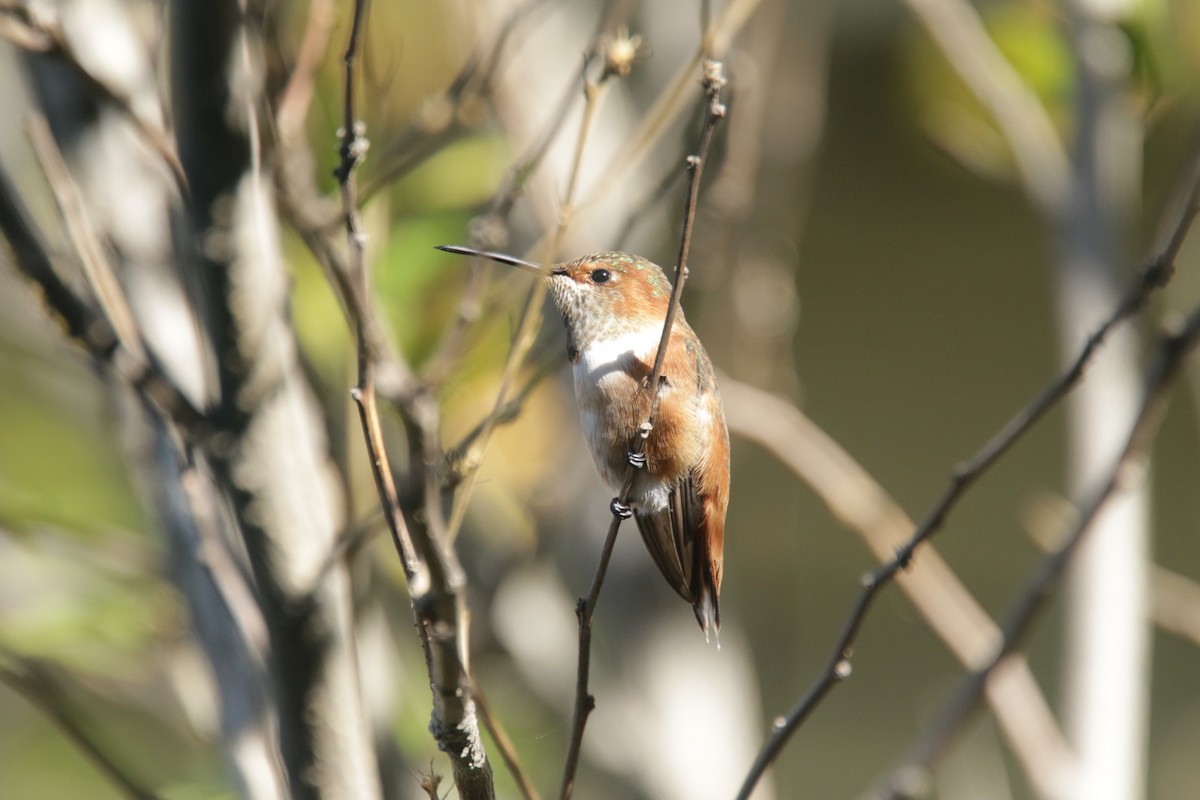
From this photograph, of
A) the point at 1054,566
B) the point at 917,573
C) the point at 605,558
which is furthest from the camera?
the point at 917,573

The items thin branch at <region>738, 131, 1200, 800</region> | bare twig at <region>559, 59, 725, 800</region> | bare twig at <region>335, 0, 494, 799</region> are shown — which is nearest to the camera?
bare twig at <region>335, 0, 494, 799</region>

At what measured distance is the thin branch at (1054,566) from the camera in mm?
1290

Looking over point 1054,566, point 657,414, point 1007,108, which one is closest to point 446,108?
point 657,414

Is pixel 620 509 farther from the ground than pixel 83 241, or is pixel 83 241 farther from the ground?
pixel 83 241

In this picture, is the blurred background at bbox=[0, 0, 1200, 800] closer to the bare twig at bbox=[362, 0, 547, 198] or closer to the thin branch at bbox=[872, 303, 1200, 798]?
the bare twig at bbox=[362, 0, 547, 198]

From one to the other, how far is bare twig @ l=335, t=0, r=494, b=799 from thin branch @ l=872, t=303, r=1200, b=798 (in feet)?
2.34

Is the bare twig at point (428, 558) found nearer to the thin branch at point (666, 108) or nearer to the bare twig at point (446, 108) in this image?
the thin branch at point (666, 108)

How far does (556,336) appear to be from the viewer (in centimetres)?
159

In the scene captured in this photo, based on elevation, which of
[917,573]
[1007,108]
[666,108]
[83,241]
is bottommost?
[83,241]

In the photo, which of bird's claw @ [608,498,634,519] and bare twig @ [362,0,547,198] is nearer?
bird's claw @ [608,498,634,519]

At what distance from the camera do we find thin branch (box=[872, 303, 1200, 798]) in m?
1.29

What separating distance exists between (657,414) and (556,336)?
20 centimetres

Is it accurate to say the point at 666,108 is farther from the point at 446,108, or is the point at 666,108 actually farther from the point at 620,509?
the point at 620,509

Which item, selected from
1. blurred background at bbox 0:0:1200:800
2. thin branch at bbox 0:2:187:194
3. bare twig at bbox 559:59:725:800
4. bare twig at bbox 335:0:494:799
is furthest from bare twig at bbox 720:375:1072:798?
thin branch at bbox 0:2:187:194
